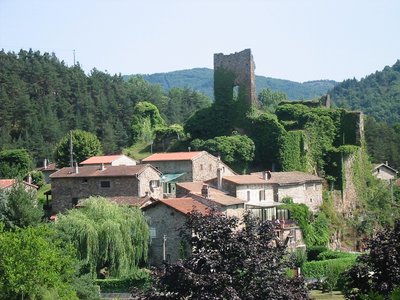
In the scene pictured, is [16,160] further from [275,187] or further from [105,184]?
[275,187]

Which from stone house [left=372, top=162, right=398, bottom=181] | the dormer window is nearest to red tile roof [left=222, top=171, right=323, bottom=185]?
the dormer window

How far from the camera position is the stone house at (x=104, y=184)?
5350 cm

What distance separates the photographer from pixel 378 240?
22047 millimetres

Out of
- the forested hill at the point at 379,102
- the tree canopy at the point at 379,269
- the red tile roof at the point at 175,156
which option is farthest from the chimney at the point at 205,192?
the forested hill at the point at 379,102

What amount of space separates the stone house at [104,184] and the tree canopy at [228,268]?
33091 mm

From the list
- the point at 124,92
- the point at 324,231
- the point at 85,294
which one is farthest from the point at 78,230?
the point at 124,92

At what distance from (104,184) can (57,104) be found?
1858 inches

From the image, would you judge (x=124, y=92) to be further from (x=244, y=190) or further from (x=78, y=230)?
(x=78, y=230)

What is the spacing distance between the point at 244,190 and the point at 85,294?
72.3 ft

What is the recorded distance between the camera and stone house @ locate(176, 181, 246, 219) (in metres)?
49.8

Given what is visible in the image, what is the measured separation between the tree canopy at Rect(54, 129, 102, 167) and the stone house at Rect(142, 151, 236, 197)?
15260 millimetres

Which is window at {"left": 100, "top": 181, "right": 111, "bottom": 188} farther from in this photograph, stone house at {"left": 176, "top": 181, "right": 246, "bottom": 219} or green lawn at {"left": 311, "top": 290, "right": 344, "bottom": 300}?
green lawn at {"left": 311, "top": 290, "right": 344, "bottom": 300}

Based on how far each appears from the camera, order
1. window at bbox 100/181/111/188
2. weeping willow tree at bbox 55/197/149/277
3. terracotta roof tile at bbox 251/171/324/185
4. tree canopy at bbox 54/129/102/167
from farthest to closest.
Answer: tree canopy at bbox 54/129/102/167, terracotta roof tile at bbox 251/171/324/185, window at bbox 100/181/111/188, weeping willow tree at bbox 55/197/149/277

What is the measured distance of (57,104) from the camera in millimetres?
99062
